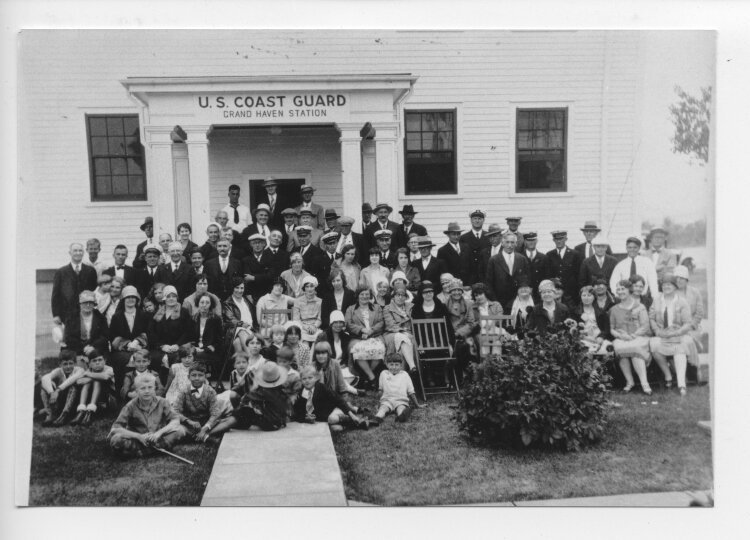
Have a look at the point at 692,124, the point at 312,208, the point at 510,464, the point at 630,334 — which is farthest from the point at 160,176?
the point at 692,124

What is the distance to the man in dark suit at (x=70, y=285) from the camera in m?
5.96

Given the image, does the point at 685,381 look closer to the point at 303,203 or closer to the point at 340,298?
the point at 340,298

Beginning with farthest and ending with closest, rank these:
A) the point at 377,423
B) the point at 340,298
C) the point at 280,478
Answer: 1. the point at 340,298
2. the point at 377,423
3. the point at 280,478

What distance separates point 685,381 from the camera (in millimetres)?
5957

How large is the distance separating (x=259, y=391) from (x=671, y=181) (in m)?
4.02

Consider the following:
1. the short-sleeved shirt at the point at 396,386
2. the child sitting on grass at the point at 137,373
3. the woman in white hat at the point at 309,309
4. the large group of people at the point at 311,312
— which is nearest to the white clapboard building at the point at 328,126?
the large group of people at the point at 311,312

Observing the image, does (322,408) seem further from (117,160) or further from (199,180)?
(117,160)

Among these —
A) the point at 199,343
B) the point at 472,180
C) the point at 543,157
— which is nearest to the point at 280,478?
the point at 199,343

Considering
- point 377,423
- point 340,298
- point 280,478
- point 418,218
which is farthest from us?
point 418,218

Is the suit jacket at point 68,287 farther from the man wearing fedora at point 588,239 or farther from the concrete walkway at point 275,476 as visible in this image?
the man wearing fedora at point 588,239

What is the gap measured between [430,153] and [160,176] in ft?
8.45

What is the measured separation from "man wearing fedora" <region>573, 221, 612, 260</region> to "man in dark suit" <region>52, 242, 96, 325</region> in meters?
4.54

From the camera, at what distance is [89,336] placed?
19.9 feet

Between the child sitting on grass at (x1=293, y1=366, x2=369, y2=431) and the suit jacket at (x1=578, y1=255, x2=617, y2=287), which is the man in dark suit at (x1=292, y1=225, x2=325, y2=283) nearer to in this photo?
the child sitting on grass at (x1=293, y1=366, x2=369, y2=431)
